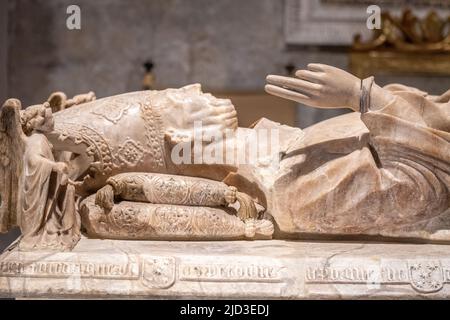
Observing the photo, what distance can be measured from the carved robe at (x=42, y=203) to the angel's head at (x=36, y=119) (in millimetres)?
41

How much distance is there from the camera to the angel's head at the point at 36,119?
2.73 metres

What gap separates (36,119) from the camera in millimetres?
2725

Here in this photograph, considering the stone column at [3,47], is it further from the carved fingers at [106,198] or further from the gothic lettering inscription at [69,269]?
the gothic lettering inscription at [69,269]

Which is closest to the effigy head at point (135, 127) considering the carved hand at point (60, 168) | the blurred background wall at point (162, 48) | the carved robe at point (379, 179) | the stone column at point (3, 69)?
the carved hand at point (60, 168)

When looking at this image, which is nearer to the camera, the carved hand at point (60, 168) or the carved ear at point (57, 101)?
the carved hand at point (60, 168)

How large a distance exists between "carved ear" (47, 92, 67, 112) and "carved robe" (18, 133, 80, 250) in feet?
1.98

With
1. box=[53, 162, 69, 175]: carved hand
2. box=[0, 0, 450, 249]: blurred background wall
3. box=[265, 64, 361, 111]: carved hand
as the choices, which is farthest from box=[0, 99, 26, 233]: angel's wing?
box=[0, 0, 450, 249]: blurred background wall

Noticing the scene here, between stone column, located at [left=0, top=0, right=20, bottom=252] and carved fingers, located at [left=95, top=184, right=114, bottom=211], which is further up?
stone column, located at [left=0, top=0, right=20, bottom=252]

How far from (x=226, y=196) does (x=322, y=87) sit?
0.56 m

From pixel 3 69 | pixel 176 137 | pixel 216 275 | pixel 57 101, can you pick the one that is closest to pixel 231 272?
pixel 216 275

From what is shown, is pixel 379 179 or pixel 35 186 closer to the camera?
pixel 35 186

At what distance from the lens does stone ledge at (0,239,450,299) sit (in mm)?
2516

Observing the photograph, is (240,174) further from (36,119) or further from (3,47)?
(3,47)

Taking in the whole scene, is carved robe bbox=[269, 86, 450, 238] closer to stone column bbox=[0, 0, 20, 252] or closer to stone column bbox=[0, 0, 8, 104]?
stone column bbox=[0, 0, 20, 252]
